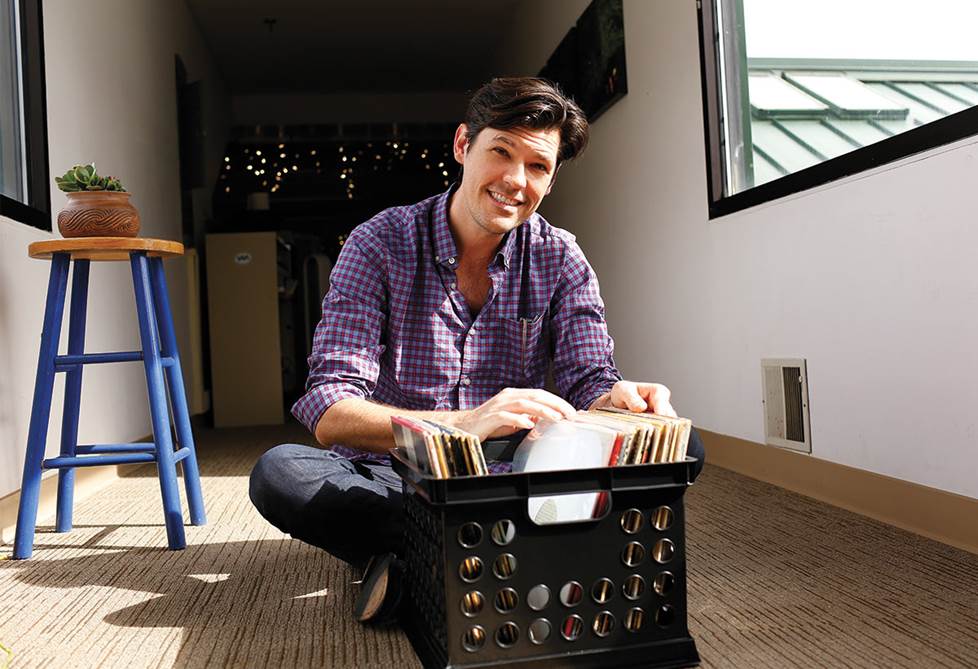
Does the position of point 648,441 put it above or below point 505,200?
below

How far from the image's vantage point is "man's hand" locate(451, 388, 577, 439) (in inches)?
42.8

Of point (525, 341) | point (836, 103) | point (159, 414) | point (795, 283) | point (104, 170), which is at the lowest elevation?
point (159, 414)

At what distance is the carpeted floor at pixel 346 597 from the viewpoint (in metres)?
1.25

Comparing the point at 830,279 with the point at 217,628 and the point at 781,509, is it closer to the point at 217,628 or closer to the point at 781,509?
the point at 781,509

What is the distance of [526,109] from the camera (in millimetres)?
1478

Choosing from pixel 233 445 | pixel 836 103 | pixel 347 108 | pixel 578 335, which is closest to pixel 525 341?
pixel 578 335

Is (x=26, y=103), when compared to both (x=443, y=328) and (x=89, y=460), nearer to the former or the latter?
(x=89, y=460)

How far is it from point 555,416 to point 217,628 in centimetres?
68

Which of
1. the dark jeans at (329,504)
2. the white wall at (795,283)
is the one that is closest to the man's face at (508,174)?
the dark jeans at (329,504)

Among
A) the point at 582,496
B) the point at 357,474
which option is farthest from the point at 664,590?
the point at 357,474

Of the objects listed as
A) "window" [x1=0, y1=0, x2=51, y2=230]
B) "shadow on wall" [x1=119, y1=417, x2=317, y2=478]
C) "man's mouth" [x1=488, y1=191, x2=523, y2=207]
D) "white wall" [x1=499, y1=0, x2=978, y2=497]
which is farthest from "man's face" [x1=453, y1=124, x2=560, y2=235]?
"shadow on wall" [x1=119, y1=417, x2=317, y2=478]

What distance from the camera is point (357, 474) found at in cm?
151

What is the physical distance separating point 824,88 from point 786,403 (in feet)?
2.77

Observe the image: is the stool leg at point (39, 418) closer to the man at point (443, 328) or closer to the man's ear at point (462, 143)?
the man at point (443, 328)
